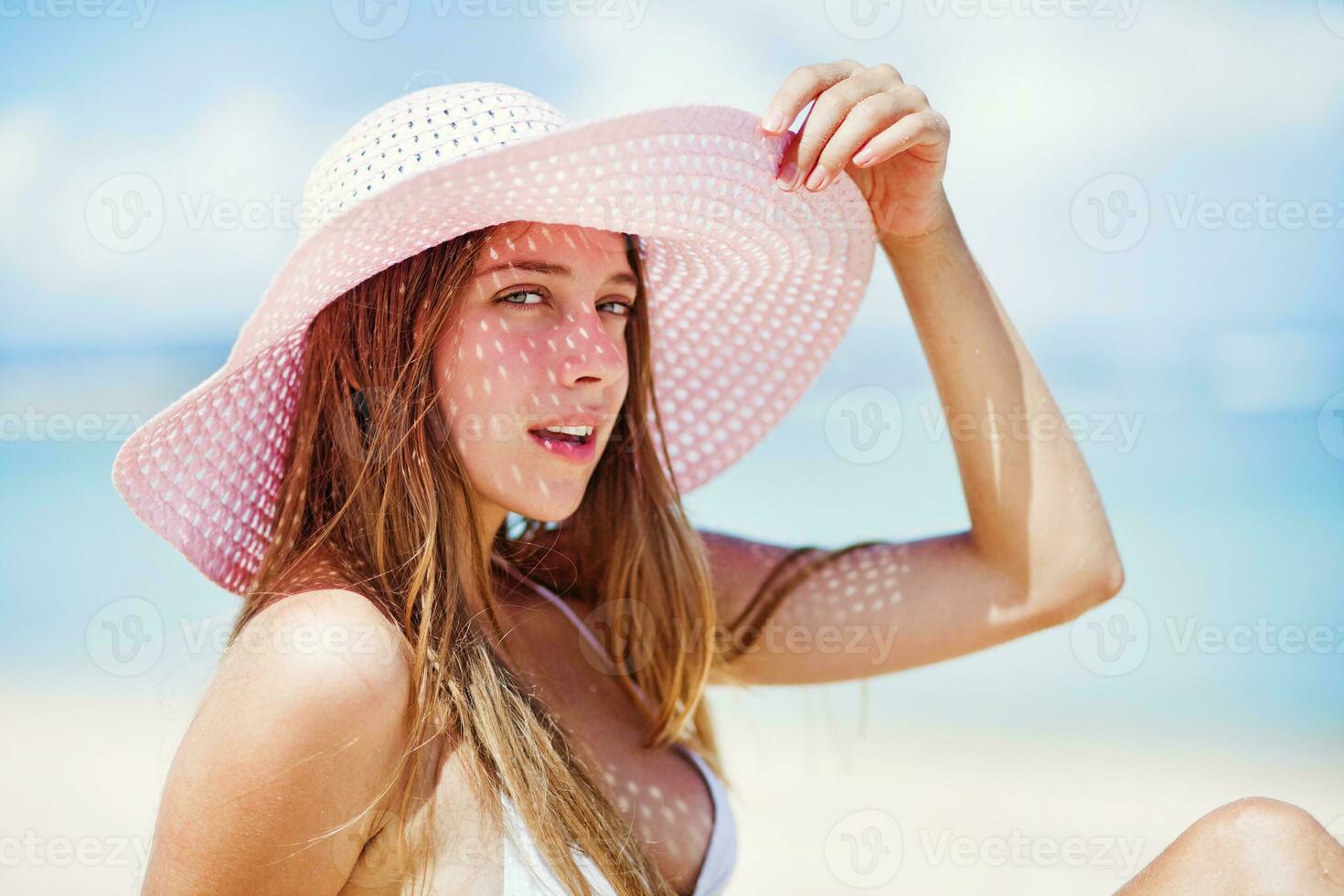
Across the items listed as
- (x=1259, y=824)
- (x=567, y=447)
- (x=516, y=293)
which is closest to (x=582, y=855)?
(x=567, y=447)

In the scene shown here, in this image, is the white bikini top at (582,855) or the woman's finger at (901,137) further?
the woman's finger at (901,137)

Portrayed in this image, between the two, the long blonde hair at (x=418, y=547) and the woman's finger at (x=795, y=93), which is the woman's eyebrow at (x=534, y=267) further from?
the woman's finger at (x=795, y=93)

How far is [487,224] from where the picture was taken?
5.09ft

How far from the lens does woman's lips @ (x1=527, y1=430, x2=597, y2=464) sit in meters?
1.69

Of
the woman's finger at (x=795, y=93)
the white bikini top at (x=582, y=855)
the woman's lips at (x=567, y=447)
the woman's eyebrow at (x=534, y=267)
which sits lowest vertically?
the white bikini top at (x=582, y=855)

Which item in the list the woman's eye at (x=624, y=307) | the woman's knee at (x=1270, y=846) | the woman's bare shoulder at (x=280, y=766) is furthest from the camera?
the woman's eye at (x=624, y=307)

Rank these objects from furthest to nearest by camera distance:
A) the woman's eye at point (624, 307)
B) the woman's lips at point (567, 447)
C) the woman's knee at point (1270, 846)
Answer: the woman's eye at point (624, 307), the woman's lips at point (567, 447), the woman's knee at point (1270, 846)

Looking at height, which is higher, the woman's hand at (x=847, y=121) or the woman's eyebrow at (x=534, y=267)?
the woman's hand at (x=847, y=121)

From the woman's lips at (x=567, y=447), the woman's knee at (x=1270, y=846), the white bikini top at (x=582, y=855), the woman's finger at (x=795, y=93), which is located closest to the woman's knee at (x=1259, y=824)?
the woman's knee at (x=1270, y=846)

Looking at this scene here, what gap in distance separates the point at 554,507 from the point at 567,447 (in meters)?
0.10

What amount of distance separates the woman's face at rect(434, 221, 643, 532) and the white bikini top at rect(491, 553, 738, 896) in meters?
0.34

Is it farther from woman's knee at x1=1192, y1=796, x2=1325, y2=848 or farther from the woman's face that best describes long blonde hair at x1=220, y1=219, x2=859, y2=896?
woman's knee at x1=1192, y1=796, x2=1325, y2=848

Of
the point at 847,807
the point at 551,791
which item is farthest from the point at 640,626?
the point at 847,807

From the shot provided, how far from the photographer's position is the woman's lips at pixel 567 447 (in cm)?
169
